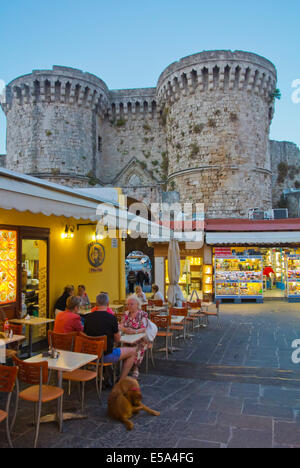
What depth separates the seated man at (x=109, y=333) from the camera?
4.19 meters

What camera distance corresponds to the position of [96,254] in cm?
880

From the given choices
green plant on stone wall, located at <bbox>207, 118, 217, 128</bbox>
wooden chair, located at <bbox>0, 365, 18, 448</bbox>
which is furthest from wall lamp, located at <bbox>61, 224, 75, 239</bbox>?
green plant on stone wall, located at <bbox>207, 118, 217, 128</bbox>

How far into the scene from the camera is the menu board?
5891 mm

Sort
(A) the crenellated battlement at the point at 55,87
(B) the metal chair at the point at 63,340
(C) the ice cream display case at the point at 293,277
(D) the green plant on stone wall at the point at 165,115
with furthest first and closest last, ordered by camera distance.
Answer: (D) the green plant on stone wall at the point at 165,115
(A) the crenellated battlement at the point at 55,87
(C) the ice cream display case at the point at 293,277
(B) the metal chair at the point at 63,340

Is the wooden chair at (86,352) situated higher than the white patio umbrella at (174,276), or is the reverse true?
the white patio umbrella at (174,276)

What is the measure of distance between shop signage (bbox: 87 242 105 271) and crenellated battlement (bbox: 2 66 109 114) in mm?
17500

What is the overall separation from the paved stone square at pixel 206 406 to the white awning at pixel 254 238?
6.52 m

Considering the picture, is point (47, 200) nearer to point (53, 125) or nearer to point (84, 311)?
point (84, 311)

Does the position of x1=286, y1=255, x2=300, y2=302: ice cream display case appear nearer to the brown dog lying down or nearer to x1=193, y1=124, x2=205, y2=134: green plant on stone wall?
the brown dog lying down

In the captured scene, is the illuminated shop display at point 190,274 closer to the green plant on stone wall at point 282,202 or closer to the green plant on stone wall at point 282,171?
the green plant on stone wall at point 282,202

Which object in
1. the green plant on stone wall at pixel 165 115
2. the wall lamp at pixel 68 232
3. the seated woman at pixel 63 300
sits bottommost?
the seated woman at pixel 63 300

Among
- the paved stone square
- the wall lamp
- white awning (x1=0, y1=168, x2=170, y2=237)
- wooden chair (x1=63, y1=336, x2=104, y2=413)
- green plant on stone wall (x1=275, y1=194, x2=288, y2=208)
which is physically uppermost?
green plant on stone wall (x1=275, y1=194, x2=288, y2=208)

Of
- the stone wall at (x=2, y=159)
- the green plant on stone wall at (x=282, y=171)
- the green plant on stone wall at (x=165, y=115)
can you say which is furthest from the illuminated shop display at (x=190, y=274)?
the stone wall at (x=2, y=159)

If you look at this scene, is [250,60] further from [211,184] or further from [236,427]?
[236,427]
